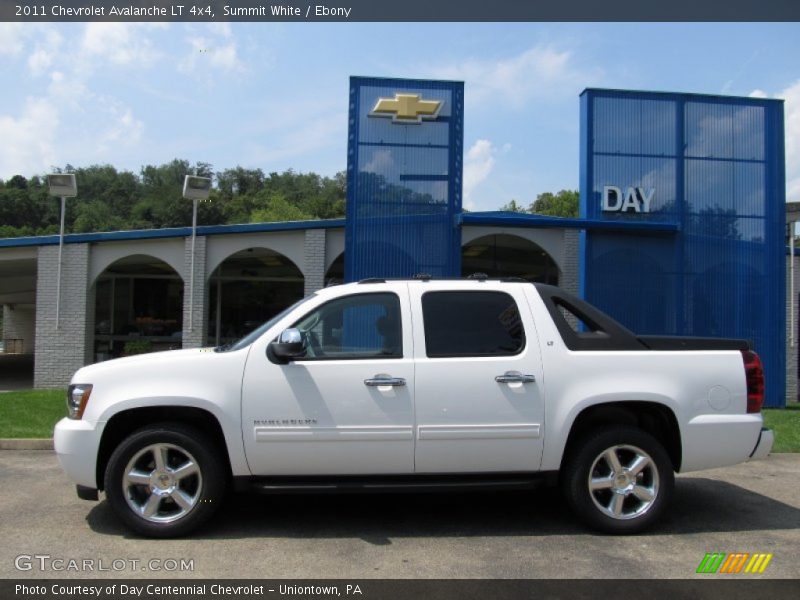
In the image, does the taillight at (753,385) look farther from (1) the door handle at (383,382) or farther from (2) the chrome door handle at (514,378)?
(1) the door handle at (383,382)

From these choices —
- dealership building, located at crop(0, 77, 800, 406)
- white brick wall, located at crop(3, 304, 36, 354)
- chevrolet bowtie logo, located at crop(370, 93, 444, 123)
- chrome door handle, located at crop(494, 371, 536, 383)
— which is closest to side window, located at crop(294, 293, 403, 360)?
chrome door handle, located at crop(494, 371, 536, 383)

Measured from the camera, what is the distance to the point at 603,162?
1305 centimetres

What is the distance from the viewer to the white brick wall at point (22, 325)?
131ft

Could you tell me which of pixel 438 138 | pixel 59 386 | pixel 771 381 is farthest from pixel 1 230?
pixel 771 381

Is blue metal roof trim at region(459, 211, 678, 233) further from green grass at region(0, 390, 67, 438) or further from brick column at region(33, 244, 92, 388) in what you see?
brick column at region(33, 244, 92, 388)

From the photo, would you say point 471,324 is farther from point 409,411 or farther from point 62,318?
point 62,318

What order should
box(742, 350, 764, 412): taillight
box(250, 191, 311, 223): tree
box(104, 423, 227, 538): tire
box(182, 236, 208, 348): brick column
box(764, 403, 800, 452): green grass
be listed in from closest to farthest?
box(104, 423, 227, 538): tire
box(742, 350, 764, 412): taillight
box(764, 403, 800, 452): green grass
box(182, 236, 208, 348): brick column
box(250, 191, 311, 223): tree

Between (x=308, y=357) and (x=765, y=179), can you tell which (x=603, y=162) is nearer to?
(x=765, y=179)

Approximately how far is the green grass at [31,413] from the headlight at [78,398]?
13.6 ft

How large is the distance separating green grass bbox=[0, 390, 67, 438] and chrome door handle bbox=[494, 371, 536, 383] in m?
6.42

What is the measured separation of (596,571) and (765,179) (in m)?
11.8

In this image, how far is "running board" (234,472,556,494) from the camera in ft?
16.3

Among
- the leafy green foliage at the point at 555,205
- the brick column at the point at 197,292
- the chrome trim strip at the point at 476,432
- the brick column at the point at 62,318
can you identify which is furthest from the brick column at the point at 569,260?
the leafy green foliage at the point at 555,205
